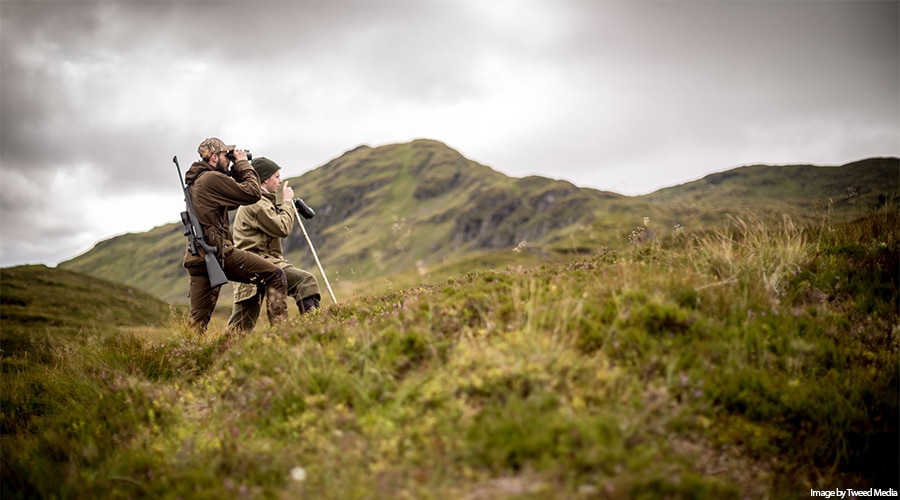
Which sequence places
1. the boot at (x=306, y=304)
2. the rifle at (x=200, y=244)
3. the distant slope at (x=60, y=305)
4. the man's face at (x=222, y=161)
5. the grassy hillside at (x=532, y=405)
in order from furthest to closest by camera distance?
the distant slope at (x=60, y=305) → the boot at (x=306, y=304) → the man's face at (x=222, y=161) → the rifle at (x=200, y=244) → the grassy hillside at (x=532, y=405)

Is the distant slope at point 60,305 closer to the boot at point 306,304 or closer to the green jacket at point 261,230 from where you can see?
the green jacket at point 261,230

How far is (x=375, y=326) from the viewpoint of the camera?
19.4 ft

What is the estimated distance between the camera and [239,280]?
8523 millimetres

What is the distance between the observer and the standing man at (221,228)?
805 centimetres

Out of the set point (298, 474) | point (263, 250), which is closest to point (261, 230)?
point (263, 250)

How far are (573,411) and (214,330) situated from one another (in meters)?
6.77

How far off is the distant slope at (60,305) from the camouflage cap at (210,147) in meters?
17.7

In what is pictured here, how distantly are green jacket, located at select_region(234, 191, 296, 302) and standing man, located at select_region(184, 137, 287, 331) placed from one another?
0.59 meters

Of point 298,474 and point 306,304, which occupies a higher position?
point 306,304

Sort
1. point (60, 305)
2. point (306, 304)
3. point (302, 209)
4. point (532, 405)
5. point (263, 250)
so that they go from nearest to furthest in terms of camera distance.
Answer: point (532, 405)
point (306, 304)
point (263, 250)
point (302, 209)
point (60, 305)

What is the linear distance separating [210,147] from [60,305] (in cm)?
3989

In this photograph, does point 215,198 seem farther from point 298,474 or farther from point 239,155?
point 298,474

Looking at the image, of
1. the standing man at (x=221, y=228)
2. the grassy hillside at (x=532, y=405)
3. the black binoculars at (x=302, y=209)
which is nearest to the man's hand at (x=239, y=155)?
the standing man at (x=221, y=228)

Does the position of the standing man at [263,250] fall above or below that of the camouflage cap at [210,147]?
below
